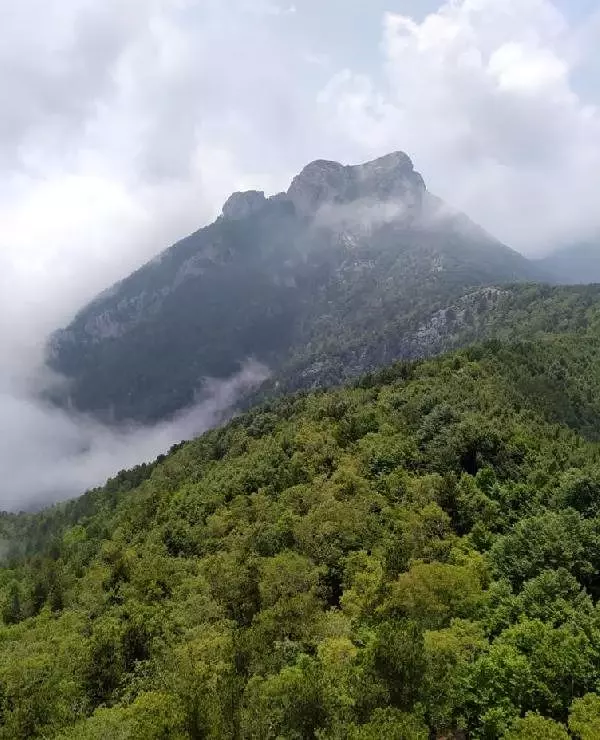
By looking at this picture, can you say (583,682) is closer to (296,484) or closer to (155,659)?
(155,659)

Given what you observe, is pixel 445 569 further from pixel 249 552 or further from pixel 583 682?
pixel 249 552

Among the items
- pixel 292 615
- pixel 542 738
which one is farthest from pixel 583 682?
pixel 292 615

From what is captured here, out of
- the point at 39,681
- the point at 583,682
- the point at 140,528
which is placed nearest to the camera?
the point at 583,682

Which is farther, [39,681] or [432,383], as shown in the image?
[432,383]

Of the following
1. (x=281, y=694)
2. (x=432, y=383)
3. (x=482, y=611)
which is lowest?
(x=482, y=611)

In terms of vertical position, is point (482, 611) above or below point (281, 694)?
below

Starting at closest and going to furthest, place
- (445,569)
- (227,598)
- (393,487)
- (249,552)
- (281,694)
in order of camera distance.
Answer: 1. (281,694)
2. (445,569)
3. (227,598)
4. (249,552)
5. (393,487)
